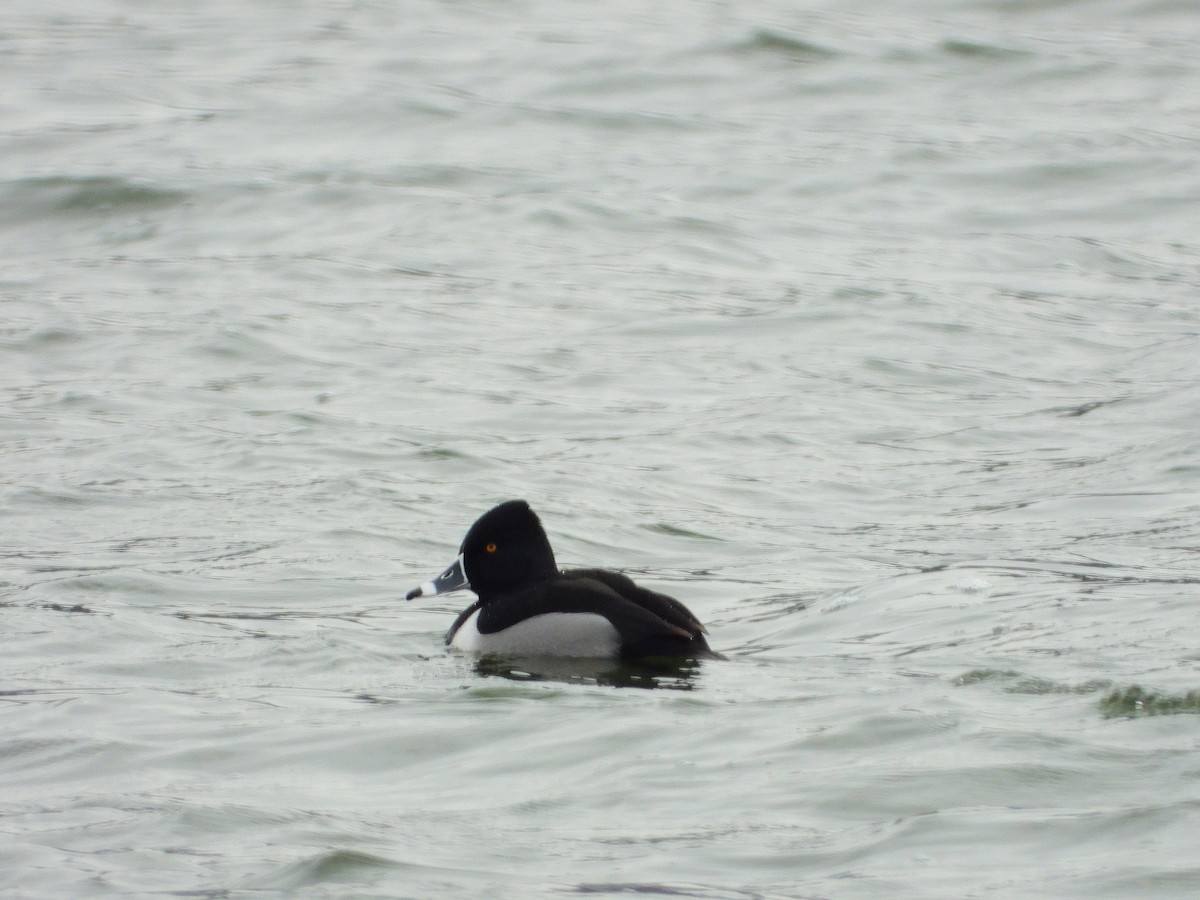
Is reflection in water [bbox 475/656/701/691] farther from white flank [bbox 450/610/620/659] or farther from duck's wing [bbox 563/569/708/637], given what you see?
duck's wing [bbox 563/569/708/637]

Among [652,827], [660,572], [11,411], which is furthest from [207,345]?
[652,827]

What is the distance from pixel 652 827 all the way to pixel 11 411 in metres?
7.65

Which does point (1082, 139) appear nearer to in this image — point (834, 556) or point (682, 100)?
point (682, 100)

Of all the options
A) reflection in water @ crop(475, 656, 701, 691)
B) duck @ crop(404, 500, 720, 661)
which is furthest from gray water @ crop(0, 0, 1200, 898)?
duck @ crop(404, 500, 720, 661)

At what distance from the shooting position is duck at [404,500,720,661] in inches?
287

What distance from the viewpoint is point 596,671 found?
23.8 feet

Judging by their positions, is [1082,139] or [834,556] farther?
[1082,139]

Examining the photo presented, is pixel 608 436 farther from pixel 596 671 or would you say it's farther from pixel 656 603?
pixel 596 671

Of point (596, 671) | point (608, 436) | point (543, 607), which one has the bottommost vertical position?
point (608, 436)

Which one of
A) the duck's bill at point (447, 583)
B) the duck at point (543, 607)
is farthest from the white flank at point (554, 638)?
the duck's bill at point (447, 583)

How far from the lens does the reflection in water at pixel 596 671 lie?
277 inches

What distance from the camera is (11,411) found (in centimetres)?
1184

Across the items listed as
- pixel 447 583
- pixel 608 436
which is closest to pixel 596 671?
pixel 447 583

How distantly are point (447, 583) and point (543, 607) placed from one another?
2.02ft
